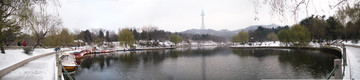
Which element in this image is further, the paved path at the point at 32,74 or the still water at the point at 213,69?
the still water at the point at 213,69

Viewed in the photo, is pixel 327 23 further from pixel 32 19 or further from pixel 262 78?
pixel 32 19

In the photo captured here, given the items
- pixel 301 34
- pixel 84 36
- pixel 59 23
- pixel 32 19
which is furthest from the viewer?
pixel 84 36

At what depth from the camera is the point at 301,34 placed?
3644 cm

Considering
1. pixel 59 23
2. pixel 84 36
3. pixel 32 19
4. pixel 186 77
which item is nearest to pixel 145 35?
pixel 84 36

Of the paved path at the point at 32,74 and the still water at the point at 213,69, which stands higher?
the paved path at the point at 32,74

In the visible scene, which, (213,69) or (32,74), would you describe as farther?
(213,69)

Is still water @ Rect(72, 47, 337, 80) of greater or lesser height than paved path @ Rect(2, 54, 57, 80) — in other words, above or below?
below

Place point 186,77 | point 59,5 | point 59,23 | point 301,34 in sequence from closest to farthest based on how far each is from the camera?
point 59,5, point 186,77, point 59,23, point 301,34

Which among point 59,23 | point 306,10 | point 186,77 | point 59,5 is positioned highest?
point 59,23

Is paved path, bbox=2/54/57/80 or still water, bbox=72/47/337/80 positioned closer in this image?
paved path, bbox=2/54/57/80

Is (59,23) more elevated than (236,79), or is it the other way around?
(59,23)

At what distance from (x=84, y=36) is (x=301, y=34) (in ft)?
224

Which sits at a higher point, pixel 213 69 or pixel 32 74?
pixel 32 74

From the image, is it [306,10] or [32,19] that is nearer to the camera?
[306,10]
